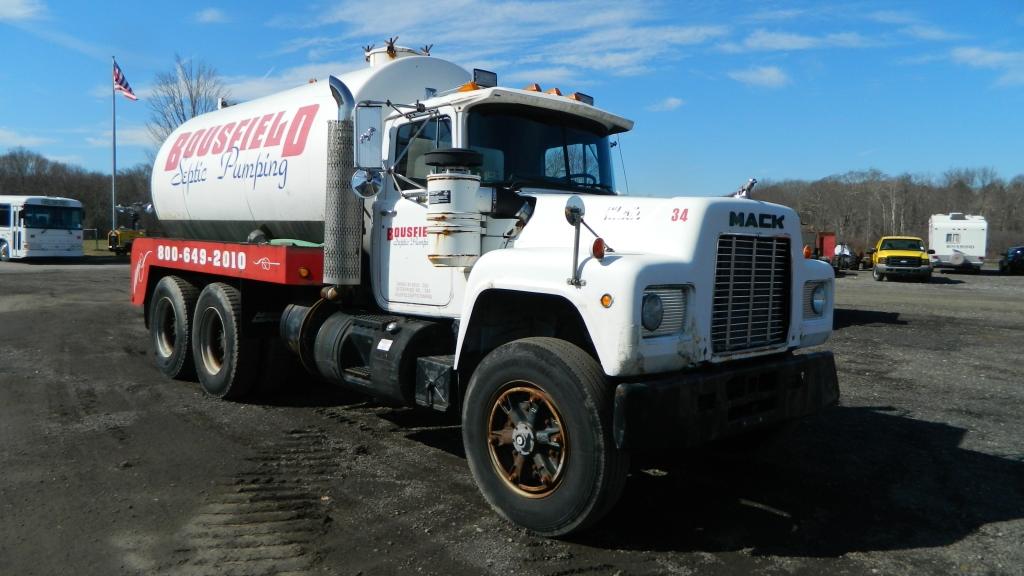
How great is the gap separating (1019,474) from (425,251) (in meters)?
4.70

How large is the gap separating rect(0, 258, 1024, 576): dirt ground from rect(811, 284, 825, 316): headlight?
122 cm

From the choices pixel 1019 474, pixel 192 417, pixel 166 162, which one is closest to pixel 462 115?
pixel 192 417

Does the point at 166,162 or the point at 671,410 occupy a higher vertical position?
the point at 166,162

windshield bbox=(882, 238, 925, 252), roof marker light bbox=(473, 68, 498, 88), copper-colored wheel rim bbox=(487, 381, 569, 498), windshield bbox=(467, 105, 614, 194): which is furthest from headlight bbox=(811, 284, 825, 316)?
windshield bbox=(882, 238, 925, 252)

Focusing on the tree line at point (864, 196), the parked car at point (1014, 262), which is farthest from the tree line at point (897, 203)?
the parked car at point (1014, 262)

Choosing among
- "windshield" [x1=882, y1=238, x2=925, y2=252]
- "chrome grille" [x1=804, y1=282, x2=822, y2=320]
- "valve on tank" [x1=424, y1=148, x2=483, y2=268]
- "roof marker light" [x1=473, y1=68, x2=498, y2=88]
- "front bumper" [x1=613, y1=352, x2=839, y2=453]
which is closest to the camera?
"front bumper" [x1=613, y1=352, x2=839, y2=453]

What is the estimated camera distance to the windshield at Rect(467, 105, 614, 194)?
5465mm

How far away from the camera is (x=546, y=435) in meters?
4.19

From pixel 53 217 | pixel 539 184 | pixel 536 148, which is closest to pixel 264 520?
pixel 539 184

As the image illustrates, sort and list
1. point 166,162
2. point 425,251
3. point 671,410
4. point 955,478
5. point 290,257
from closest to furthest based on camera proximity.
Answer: point 671,410 < point 955,478 < point 425,251 < point 290,257 < point 166,162

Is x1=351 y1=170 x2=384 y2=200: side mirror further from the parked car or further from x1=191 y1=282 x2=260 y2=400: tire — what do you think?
the parked car

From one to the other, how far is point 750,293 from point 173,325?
23.6 ft

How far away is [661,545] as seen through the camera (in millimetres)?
4133

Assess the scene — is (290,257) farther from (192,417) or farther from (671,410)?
(671,410)
